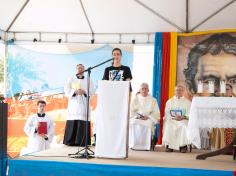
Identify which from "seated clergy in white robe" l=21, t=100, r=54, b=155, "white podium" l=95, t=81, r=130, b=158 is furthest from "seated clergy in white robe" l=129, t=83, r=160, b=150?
"white podium" l=95, t=81, r=130, b=158

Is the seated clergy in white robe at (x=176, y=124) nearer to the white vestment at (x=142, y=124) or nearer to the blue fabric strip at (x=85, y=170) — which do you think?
the white vestment at (x=142, y=124)

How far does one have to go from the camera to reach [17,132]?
9805 millimetres

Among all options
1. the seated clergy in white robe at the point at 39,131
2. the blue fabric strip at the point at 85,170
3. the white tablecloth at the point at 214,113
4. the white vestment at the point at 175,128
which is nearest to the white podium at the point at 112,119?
the blue fabric strip at the point at 85,170

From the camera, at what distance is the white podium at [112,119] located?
5.40m

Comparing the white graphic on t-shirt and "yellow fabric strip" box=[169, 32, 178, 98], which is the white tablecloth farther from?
"yellow fabric strip" box=[169, 32, 178, 98]

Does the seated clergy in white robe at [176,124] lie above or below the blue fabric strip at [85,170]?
above

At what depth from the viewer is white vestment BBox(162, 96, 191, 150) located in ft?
24.5

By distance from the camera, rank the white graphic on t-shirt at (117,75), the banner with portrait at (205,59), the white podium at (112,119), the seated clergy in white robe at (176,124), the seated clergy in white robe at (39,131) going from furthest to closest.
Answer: the banner with portrait at (205,59), the seated clergy in white robe at (39,131), the seated clergy in white robe at (176,124), the white graphic on t-shirt at (117,75), the white podium at (112,119)

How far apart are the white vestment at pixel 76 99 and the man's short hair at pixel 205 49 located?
3.10 metres

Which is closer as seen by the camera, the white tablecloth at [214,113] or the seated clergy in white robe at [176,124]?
the white tablecloth at [214,113]

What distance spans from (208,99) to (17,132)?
18.2 ft

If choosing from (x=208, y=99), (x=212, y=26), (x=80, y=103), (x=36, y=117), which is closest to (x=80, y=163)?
(x=208, y=99)

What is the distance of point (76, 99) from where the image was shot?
25.0 ft

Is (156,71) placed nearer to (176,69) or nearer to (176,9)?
(176,69)
